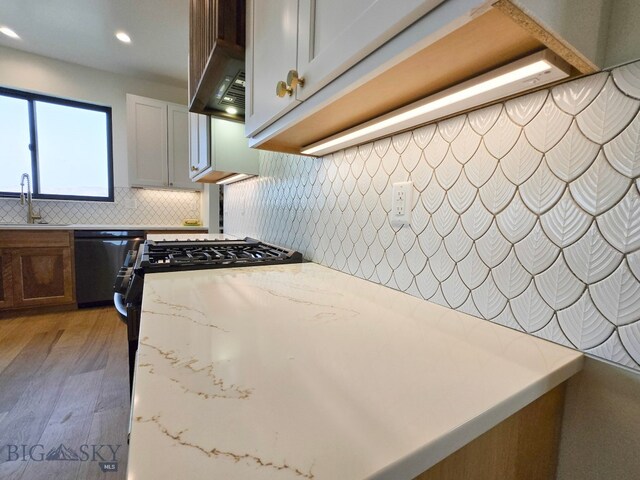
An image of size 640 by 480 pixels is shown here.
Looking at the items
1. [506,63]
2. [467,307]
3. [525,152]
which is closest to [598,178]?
[525,152]

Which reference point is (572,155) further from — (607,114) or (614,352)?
(614,352)

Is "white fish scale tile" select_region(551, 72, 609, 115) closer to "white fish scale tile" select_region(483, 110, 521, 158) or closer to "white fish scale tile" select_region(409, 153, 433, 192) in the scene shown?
"white fish scale tile" select_region(483, 110, 521, 158)

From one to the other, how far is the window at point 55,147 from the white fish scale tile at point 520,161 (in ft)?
13.4

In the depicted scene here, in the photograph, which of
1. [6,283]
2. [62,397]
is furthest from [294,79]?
[6,283]

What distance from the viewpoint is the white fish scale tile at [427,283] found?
2.47 ft

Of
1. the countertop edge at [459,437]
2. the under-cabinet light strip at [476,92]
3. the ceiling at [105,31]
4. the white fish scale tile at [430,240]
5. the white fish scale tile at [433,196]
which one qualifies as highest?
the ceiling at [105,31]

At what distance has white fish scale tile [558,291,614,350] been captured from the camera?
0.48m

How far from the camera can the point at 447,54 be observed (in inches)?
18.0

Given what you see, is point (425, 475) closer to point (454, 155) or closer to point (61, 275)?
point (454, 155)

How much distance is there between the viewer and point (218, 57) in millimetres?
1063

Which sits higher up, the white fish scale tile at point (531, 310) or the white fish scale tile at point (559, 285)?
the white fish scale tile at point (559, 285)

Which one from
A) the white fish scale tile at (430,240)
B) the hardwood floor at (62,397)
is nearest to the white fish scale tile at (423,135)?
the white fish scale tile at (430,240)

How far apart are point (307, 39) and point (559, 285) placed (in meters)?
0.69

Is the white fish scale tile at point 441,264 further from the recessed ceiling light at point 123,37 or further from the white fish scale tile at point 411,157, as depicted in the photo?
the recessed ceiling light at point 123,37
